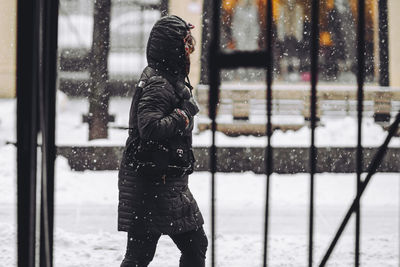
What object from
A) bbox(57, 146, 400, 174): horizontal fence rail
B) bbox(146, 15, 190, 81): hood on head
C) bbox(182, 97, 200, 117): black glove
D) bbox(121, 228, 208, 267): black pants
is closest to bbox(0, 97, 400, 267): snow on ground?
bbox(57, 146, 400, 174): horizontal fence rail

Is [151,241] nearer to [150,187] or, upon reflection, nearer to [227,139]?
[150,187]

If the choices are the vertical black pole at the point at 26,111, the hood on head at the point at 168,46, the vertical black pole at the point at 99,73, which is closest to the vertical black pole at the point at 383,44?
the vertical black pole at the point at 99,73

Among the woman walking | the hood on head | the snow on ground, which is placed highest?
the hood on head

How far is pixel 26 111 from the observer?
2.06m

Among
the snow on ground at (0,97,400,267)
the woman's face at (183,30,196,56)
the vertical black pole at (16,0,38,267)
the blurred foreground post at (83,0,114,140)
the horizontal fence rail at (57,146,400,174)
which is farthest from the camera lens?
the blurred foreground post at (83,0,114,140)

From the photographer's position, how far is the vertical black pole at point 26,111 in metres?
2.06

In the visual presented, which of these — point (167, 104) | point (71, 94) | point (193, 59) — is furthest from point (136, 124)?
point (71, 94)

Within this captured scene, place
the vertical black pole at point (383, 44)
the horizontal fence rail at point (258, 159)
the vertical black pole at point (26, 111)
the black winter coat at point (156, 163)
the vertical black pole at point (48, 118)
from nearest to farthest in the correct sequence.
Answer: the vertical black pole at point (26, 111) → the vertical black pole at point (48, 118) → the black winter coat at point (156, 163) → the horizontal fence rail at point (258, 159) → the vertical black pole at point (383, 44)

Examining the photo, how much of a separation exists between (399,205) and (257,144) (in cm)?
253

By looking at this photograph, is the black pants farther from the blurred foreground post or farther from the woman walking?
the blurred foreground post

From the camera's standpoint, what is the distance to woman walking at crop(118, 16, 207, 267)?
139 inches

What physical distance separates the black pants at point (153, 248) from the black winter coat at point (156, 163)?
0.20 feet

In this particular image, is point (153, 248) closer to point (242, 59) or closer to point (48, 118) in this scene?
point (48, 118)

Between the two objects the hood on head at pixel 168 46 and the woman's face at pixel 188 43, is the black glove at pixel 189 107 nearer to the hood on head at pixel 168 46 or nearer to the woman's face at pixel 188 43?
the hood on head at pixel 168 46
